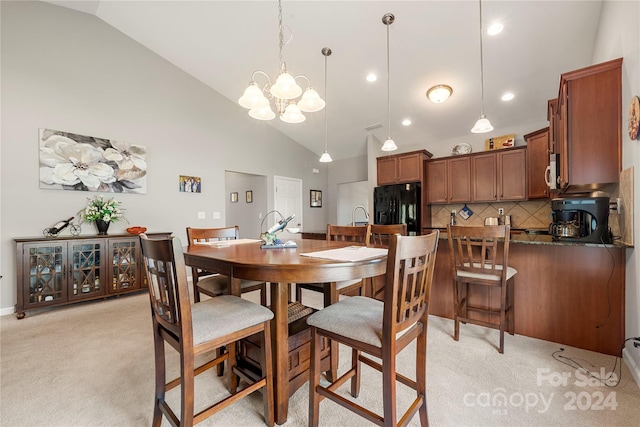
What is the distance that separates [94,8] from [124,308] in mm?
3848

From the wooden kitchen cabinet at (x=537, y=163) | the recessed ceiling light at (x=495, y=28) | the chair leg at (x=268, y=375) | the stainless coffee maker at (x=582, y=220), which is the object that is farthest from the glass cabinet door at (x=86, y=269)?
the wooden kitchen cabinet at (x=537, y=163)

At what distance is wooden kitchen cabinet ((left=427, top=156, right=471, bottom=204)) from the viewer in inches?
182

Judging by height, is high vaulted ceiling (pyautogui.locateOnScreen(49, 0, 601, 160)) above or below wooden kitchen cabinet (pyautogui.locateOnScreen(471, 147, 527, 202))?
above

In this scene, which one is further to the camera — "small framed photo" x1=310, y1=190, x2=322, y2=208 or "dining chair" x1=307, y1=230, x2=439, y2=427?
"small framed photo" x1=310, y1=190, x2=322, y2=208

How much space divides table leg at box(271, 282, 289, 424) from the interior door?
4.27 metres

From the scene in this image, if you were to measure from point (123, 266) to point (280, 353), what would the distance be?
3.18 m

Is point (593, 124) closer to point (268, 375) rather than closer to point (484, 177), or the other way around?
point (484, 177)

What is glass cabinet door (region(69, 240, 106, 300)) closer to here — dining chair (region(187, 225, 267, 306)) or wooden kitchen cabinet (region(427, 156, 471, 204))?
dining chair (region(187, 225, 267, 306))

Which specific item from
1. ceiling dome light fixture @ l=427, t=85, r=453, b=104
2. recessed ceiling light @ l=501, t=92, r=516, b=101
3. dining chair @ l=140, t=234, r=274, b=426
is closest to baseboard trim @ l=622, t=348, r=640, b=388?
dining chair @ l=140, t=234, r=274, b=426

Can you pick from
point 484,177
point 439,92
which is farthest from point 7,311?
point 484,177

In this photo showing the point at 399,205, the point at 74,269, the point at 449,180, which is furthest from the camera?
the point at 399,205

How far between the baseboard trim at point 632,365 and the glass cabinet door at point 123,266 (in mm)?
4819

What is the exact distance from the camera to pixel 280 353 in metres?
1.35

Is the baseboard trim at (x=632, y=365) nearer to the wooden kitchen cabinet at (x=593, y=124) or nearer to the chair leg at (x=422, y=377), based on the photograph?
the wooden kitchen cabinet at (x=593, y=124)
